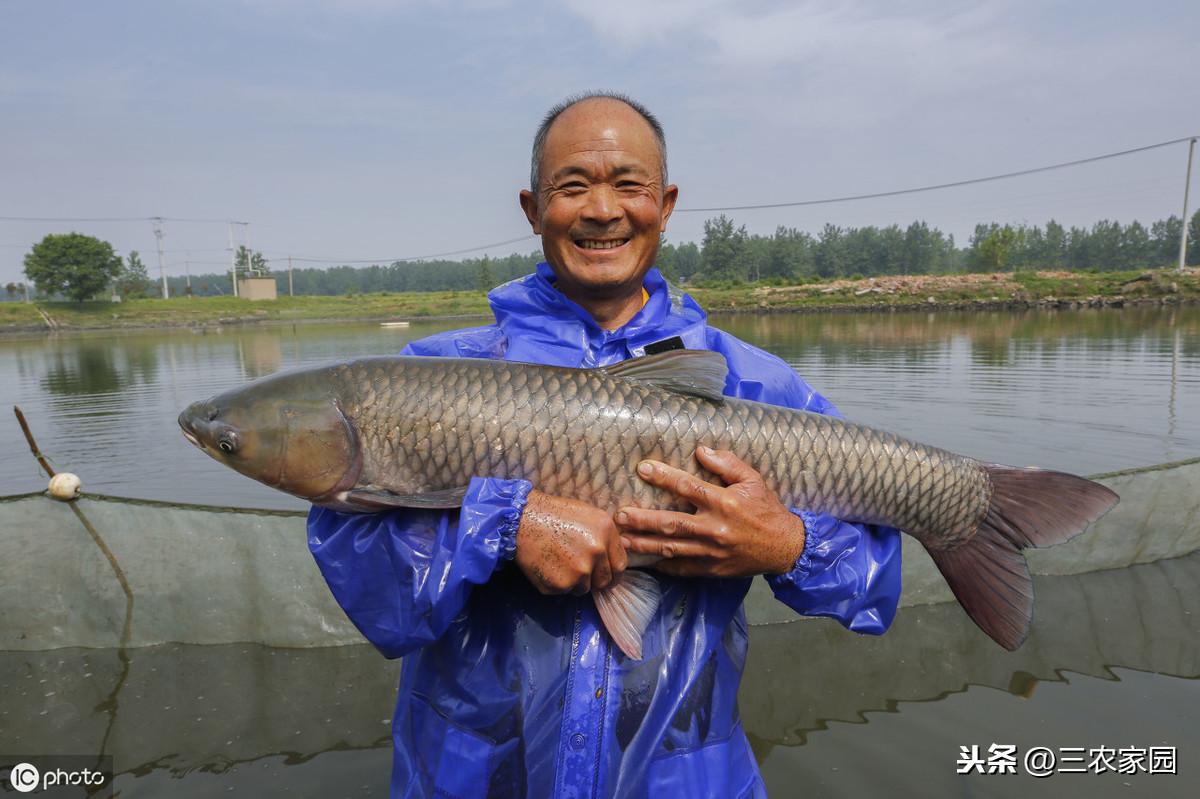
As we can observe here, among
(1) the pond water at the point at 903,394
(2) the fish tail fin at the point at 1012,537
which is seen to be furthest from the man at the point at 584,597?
(1) the pond water at the point at 903,394

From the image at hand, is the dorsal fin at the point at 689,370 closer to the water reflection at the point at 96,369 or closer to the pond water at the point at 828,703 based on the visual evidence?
the pond water at the point at 828,703

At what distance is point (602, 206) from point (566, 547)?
0.91 meters

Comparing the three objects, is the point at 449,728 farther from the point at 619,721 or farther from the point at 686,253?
the point at 686,253

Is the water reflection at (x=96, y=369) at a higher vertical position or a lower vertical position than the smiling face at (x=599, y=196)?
lower

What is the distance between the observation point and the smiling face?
78.5 inches

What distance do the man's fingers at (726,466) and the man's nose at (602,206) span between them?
662mm

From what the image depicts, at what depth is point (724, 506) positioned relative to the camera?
5.64 ft

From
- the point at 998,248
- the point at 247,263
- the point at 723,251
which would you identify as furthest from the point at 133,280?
the point at 998,248

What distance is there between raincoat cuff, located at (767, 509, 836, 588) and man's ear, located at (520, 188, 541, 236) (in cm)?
113

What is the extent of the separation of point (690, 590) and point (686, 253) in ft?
515

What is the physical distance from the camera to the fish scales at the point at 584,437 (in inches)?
75.9

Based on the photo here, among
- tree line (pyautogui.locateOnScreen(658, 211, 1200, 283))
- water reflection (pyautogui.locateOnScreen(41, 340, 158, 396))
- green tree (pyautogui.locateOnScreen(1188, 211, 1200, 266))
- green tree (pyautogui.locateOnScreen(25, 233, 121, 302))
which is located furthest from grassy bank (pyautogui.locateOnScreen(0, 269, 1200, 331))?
green tree (pyautogui.locateOnScreen(1188, 211, 1200, 266))

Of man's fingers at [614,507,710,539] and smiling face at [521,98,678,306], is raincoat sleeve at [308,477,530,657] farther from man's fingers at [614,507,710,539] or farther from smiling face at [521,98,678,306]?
smiling face at [521,98,678,306]

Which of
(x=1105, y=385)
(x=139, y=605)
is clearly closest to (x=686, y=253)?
(x=1105, y=385)
